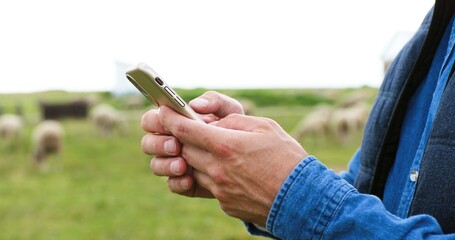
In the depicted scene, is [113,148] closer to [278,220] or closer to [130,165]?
[130,165]

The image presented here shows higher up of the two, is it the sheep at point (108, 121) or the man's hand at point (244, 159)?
the man's hand at point (244, 159)

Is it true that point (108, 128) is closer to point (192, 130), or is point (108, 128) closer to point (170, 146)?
point (170, 146)

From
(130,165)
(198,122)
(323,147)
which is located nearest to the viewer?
(198,122)

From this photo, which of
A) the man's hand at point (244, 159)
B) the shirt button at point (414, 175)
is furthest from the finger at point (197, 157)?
the shirt button at point (414, 175)

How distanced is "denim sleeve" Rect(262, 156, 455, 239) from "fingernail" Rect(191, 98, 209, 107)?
42cm

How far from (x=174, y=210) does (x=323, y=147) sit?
35.4ft

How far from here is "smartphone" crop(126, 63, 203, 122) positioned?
1299 millimetres

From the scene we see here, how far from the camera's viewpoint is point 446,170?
1.24 meters

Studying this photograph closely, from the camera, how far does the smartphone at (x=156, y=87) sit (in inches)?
51.1

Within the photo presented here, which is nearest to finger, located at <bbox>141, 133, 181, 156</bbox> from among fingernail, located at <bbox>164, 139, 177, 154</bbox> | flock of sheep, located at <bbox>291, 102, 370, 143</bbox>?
fingernail, located at <bbox>164, 139, 177, 154</bbox>

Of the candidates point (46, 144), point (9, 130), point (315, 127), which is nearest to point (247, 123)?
point (46, 144)

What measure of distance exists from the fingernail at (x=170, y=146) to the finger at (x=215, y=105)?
0.51 ft

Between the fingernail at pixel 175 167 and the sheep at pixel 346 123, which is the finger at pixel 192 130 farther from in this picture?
the sheep at pixel 346 123

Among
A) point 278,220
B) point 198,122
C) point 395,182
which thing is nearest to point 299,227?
point 278,220
